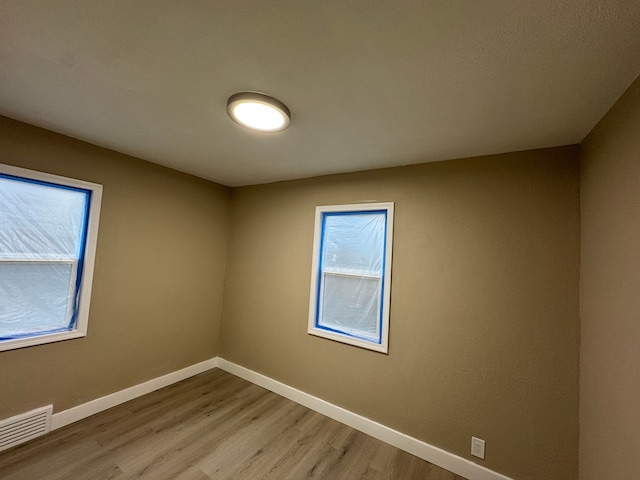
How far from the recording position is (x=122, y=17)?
98 centimetres

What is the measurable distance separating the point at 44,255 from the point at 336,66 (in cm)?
262

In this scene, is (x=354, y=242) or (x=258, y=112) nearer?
(x=258, y=112)

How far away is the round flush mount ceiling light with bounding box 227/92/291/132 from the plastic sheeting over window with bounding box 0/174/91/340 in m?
1.75

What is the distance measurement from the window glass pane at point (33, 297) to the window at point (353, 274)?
2.16m

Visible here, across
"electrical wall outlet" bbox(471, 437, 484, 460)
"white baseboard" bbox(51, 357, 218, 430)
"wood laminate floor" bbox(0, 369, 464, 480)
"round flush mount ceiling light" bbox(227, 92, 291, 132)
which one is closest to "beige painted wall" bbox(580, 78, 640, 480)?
"electrical wall outlet" bbox(471, 437, 484, 460)

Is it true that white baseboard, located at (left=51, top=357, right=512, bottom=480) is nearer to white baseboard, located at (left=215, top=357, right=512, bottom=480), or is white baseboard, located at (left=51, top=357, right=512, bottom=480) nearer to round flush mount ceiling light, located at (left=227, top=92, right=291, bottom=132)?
white baseboard, located at (left=215, top=357, right=512, bottom=480)

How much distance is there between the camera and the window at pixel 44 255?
6.32ft

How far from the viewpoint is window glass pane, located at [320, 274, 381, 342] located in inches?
97.5

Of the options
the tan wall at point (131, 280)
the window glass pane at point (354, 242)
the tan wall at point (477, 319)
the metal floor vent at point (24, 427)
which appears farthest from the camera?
the window glass pane at point (354, 242)

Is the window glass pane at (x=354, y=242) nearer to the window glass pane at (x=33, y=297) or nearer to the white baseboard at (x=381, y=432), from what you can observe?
the white baseboard at (x=381, y=432)

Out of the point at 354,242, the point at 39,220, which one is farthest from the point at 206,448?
the point at 39,220

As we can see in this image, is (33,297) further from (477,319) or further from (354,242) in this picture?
(477,319)

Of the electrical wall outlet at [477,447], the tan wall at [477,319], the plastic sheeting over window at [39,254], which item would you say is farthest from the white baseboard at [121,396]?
the electrical wall outlet at [477,447]

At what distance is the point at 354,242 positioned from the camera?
2660 mm
